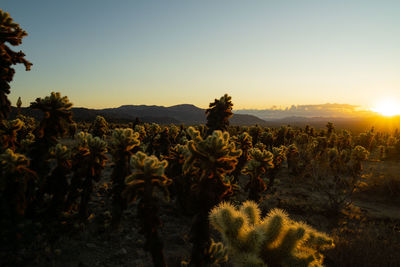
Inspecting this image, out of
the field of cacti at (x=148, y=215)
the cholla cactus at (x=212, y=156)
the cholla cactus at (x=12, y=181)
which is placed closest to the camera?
the field of cacti at (x=148, y=215)

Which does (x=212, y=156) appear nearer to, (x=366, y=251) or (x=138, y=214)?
(x=138, y=214)

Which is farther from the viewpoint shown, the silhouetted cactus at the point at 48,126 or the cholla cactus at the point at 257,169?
the cholla cactus at the point at 257,169

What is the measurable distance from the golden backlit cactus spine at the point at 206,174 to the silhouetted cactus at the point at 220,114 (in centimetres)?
591

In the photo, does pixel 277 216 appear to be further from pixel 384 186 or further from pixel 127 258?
pixel 384 186

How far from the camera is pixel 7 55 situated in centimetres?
654

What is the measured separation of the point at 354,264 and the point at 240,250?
564 centimetres

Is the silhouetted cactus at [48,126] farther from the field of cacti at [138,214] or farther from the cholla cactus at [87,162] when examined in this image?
the cholla cactus at [87,162]

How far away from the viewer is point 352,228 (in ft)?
35.3

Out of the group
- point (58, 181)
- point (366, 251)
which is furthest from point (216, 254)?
point (58, 181)

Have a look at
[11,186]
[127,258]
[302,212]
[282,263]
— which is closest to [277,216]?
[282,263]

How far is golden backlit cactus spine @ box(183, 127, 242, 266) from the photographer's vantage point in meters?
6.09

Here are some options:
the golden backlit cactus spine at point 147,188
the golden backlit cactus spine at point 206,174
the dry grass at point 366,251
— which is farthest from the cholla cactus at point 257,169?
the golden backlit cactus spine at point 147,188

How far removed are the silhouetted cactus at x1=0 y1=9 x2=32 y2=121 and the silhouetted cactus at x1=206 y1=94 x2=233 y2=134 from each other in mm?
8545

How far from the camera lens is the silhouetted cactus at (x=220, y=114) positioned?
12.5m
